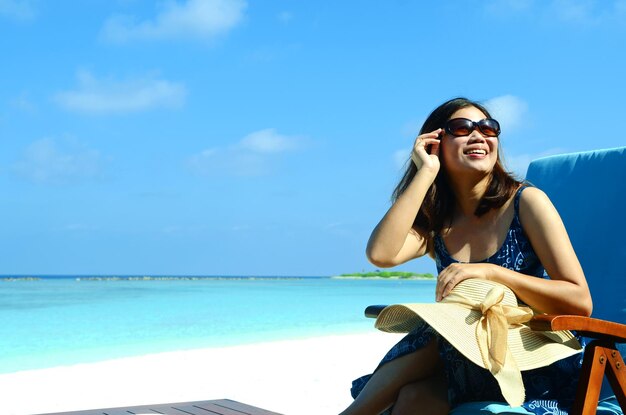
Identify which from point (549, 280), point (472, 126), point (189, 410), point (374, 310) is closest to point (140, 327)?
point (189, 410)

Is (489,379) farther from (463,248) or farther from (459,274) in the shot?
(463,248)

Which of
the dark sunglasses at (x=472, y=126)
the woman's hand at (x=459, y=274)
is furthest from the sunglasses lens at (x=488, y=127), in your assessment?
the woman's hand at (x=459, y=274)

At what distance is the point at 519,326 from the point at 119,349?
10.9 metres

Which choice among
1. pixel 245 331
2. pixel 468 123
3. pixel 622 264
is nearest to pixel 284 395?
pixel 622 264

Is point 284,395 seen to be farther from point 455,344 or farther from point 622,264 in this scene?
point 455,344

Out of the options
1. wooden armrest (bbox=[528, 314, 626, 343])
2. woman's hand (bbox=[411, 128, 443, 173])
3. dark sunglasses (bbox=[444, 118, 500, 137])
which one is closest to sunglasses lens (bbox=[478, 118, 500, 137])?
dark sunglasses (bbox=[444, 118, 500, 137])

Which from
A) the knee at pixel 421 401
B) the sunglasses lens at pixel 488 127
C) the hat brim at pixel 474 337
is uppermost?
the sunglasses lens at pixel 488 127

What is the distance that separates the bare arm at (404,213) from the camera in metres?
2.61

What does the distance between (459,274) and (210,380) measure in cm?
622

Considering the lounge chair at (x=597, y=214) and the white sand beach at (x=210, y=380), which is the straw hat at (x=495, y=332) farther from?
the white sand beach at (x=210, y=380)

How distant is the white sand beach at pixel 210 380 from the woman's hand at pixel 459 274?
12.9ft

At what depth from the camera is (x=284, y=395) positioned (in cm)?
688

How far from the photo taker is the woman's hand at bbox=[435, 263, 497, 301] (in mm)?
2297

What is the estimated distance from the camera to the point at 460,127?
2.57 metres
